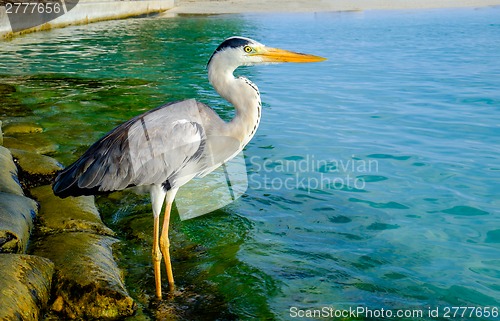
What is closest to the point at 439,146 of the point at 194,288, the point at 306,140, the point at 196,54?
the point at 306,140

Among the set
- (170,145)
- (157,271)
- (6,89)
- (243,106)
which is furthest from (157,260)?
(6,89)

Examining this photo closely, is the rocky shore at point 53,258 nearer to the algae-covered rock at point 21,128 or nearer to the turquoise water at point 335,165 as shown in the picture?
the turquoise water at point 335,165

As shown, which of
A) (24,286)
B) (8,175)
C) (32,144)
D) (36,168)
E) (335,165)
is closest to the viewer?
(24,286)

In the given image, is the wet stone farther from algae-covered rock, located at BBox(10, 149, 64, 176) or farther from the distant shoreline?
the distant shoreline

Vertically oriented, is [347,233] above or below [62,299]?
below

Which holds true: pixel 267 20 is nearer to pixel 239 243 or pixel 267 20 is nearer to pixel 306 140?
pixel 306 140

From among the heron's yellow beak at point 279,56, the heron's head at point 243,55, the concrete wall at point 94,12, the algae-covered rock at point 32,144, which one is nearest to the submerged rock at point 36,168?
the algae-covered rock at point 32,144

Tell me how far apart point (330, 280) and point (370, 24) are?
3090 centimetres

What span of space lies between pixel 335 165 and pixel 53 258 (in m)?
5.60

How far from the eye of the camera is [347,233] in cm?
705

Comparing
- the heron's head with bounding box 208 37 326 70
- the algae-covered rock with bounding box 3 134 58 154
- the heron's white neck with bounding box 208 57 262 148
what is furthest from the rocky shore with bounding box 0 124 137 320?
the heron's head with bounding box 208 37 326 70

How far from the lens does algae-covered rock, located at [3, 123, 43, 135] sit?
9773mm

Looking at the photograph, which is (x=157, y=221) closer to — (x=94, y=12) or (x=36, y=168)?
(x=36, y=168)

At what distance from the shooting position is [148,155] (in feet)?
17.2
